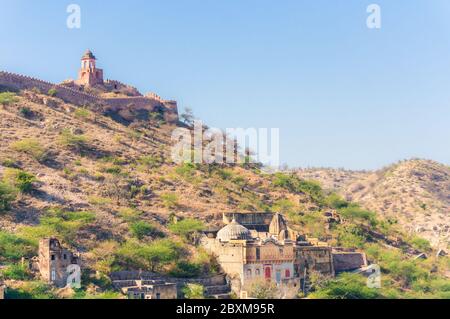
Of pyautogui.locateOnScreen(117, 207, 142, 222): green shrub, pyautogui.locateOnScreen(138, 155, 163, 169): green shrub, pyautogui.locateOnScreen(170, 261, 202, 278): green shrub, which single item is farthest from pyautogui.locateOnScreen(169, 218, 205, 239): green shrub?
pyautogui.locateOnScreen(138, 155, 163, 169): green shrub

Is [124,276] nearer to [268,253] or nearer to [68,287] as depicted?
[68,287]

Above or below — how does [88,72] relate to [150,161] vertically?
above

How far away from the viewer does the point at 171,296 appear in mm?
43438

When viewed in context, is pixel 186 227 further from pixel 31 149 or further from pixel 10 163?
pixel 31 149

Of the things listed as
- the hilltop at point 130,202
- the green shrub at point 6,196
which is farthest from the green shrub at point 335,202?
the green shrub at point 6,196

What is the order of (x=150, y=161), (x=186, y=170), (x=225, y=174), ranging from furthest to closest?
1. (x=225, y=174)
2. (x=150, y=161)
3. (x=186, y=170)

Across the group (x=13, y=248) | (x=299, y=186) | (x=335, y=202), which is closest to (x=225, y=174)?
(x=299, y=186)

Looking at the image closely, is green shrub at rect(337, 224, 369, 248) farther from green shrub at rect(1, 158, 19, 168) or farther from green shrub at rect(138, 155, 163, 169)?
green shrub at rect(1, 158, 19, 168)

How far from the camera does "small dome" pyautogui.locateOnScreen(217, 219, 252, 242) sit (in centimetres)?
5048

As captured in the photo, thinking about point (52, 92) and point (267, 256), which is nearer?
point (267, 256)

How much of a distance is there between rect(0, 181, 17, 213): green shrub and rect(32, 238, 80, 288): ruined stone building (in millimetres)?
7393

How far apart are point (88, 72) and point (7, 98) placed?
37.2 feet

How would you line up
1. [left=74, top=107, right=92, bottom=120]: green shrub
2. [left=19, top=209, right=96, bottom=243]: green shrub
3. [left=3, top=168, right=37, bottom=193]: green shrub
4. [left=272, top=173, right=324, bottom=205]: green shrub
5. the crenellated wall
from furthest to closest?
the crenellated wall, [left=74, top=107, right=92, bottom=120]: green shrub, [left=272, top=173, right=324, bottom=205]: green shrub, [left=3, top=168, right=37, bottom=193]: green shrub, [left=19, top=209, right=96, bottom=243]: green shrub

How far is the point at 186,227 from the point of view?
53.8 meters
